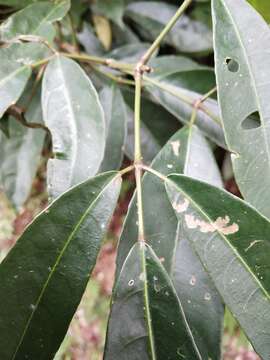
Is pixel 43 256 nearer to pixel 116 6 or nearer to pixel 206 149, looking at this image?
pixel 206 149

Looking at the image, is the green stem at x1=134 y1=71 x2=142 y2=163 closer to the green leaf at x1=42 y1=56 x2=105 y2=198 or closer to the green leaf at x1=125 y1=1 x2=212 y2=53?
the green leaf at x1=42 y1=56 x2=105 y2=198

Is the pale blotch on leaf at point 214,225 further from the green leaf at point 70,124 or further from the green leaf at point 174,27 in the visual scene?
the green leaf at point 174,27

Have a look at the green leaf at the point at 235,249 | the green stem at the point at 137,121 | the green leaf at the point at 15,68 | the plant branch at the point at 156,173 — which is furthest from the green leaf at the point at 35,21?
the green leaf at the point at 235,249

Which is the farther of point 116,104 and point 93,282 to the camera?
point 93,282

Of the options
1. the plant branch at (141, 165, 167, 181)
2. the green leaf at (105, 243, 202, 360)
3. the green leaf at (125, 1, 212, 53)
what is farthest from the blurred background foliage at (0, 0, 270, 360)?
the green leaf at (105, 243, 202, 360)

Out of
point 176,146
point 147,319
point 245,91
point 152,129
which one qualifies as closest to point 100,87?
point 152,129

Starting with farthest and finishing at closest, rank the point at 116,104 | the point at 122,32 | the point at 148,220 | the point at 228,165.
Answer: the point at 228,165 < the point at 122,32 < the point at 116,104 < the point at 148,220

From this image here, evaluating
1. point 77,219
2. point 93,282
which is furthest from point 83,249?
point 93,282
